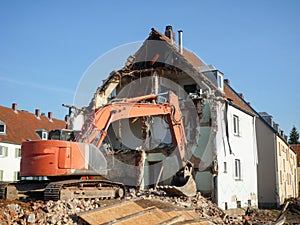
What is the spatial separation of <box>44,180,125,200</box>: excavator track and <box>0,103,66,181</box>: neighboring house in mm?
24748

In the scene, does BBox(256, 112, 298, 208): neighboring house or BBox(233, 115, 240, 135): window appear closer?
BBox(233, 115, 240, 135): window

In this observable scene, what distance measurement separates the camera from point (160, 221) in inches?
474

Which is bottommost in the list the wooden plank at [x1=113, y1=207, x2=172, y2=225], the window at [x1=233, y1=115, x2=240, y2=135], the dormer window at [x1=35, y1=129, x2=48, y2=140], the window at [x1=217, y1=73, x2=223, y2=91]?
the wooden plank at [x1=113, y1=207, x2=172, y2=225]

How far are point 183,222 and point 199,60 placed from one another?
65.1 feet

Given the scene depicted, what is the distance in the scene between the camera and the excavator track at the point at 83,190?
12.5 meters

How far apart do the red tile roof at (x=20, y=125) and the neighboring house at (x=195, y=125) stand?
1923cm

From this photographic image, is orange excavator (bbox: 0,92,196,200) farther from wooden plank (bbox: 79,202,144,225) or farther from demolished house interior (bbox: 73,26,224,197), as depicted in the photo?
demolished house interior (bbox: 73,26,224,197)

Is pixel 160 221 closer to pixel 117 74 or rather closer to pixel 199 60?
pixel 117 74

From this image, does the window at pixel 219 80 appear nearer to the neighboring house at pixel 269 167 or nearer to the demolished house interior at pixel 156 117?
the demolished house interior at pixel 156 117

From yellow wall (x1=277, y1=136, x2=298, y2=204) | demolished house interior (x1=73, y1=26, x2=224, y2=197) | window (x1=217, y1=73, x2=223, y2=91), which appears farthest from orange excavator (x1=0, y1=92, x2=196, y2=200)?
yellow wall (x1=277, y1=136, x2=298, y2=204)

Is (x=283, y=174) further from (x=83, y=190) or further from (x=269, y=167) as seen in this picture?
(x=83, y=190)

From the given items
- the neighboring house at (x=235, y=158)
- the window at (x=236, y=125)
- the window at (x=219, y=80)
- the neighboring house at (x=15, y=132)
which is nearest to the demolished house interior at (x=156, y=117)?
the window at (x=219, y=80)

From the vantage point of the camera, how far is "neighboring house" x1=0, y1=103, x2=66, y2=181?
129 feet

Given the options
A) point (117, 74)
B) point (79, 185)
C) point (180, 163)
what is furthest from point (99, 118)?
point (117, 74)
